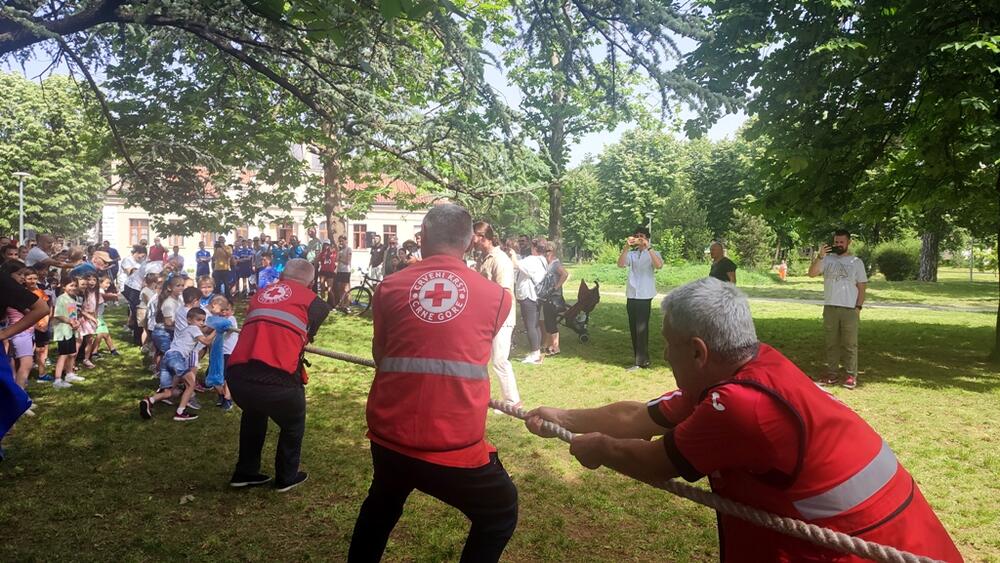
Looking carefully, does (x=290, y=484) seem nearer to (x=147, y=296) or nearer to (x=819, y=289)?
(x=147, y=296)

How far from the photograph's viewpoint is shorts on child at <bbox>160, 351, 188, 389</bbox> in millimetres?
7555

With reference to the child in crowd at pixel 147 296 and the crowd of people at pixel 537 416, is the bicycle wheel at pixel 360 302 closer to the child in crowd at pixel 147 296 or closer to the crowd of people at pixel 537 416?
the child in crowd at pixel 147 296

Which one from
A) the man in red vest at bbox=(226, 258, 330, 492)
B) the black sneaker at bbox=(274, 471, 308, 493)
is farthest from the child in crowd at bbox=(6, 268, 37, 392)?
the black sneaker at bbox=(274, 471, 308, 493)

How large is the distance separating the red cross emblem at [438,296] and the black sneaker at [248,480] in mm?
3555

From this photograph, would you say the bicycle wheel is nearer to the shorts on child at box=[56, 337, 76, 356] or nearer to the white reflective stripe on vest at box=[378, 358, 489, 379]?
the shorts on child at box=[56, 337, 76, 356]

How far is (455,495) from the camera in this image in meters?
2.68

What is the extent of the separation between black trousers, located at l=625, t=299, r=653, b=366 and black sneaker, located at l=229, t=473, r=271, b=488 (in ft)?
21.3

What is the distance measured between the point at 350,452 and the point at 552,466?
2.11 metres

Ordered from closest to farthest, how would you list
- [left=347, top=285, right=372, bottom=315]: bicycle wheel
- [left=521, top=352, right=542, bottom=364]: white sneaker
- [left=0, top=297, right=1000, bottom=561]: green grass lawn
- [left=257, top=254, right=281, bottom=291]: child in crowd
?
[left=0, top=297, right=1000, bottom=561]: green grass lawn
[left=521, top=352, right=542, bottom=364]: white sneaker
[left=257, top=254, right=281, bottom=291]: child in crowd
[left=347, top=285, right=372, bottom=315]: bicycle wheel

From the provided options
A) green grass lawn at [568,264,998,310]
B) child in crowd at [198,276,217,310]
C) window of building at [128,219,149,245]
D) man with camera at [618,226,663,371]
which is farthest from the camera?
window of building at [128,219,149,245]

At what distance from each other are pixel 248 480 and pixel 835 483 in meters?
4.88

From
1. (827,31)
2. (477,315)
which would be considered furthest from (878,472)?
(827,31)

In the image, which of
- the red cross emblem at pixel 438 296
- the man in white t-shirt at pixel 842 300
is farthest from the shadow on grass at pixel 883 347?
the red cross emblem at pixel 438 296

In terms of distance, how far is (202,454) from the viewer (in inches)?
246
